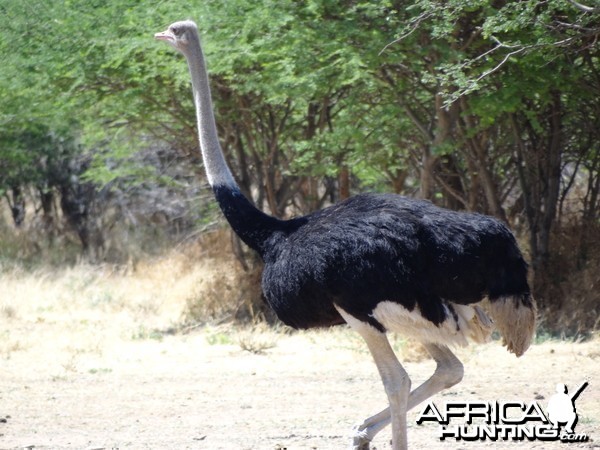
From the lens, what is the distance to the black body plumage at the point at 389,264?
214 inches

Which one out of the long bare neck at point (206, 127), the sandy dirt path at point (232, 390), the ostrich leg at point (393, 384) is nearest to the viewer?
the ostrich leg at point (393, 384)

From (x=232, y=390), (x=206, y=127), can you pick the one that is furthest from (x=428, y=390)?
(x=232, y=390)

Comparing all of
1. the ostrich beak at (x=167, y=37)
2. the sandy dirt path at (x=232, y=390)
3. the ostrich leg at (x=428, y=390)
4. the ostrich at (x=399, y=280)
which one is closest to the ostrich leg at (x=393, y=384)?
the ostrich at (x=399, y=280)

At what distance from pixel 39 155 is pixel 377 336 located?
14.6m

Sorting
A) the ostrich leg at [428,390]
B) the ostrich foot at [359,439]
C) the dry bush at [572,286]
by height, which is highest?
the ostrich leg at [428,390]

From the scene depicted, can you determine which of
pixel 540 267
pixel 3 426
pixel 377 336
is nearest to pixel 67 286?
pixel 540 267

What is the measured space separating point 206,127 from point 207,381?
3298 millimetres

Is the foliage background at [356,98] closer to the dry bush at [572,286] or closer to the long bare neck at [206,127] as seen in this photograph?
the dry bush at [572,286]

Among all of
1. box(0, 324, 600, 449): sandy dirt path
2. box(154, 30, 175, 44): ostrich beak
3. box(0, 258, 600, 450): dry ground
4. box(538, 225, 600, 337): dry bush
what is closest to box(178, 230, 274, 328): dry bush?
box(0, 258, 600, 450): dry ground

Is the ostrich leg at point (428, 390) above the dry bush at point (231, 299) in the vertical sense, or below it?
above

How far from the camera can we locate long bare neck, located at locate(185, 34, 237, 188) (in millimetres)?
6320

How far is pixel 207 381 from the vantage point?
9164mm

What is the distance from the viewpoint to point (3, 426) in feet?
23.9

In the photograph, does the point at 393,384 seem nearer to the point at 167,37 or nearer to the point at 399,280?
the point at 399,280
